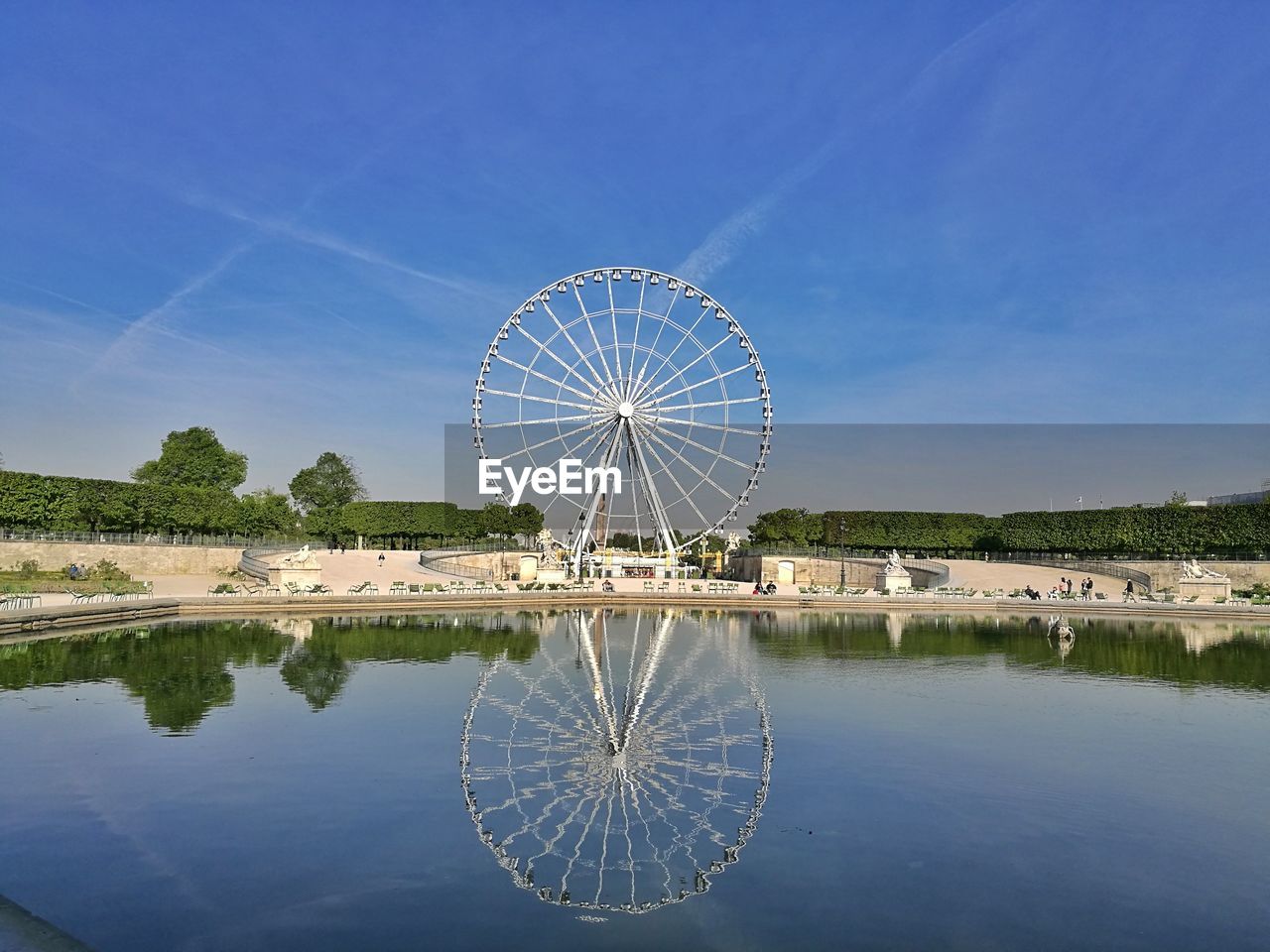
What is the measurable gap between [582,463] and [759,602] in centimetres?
991

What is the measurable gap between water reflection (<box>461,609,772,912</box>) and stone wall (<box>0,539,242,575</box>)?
28067 millimetres

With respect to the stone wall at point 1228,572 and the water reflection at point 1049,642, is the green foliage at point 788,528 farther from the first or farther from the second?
the water reflection at point 1049,642

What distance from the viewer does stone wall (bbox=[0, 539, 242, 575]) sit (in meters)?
36.2

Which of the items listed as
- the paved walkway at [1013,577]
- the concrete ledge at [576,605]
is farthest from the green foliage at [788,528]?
the concrete ledge at [576,605]

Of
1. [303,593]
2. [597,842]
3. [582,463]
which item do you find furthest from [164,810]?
[582,463]

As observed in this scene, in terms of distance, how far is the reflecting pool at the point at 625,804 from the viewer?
6.25m

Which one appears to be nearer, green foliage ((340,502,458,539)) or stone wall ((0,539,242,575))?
stone wall ((0,539,242,575))

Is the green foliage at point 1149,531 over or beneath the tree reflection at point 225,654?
over

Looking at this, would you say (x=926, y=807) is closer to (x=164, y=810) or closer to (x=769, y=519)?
(x=164, y=810)

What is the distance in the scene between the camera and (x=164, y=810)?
8.15 meters

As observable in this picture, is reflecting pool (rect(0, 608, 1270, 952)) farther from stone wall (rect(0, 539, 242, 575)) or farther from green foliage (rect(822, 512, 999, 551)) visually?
green foliage (rect(822, 512, 999, 551))

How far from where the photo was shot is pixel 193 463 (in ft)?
190

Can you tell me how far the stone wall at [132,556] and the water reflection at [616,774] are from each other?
28067mm

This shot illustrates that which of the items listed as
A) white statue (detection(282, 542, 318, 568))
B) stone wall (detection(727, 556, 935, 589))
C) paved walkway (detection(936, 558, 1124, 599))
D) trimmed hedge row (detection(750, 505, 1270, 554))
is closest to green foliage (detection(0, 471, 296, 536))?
white statue (detection(282, 542, 318, 568))
